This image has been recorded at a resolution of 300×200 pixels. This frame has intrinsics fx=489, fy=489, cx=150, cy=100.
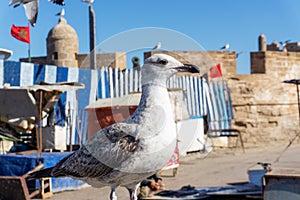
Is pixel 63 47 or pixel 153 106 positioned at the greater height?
pixel 63 47

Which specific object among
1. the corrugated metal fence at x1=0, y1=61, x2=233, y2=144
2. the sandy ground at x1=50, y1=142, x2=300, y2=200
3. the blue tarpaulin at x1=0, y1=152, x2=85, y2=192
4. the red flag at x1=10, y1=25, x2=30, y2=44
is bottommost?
the sandy ground at x1=50, y1=142, x2=300, y2=200

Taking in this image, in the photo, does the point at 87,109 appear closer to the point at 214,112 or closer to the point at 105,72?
the point at 105,72

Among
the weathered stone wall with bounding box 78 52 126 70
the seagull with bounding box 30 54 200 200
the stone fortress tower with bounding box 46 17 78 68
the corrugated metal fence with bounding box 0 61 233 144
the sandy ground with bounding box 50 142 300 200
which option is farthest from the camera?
the stone fortress tower with bounding box 46 17 78 68

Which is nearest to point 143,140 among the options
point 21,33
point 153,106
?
point 153,106

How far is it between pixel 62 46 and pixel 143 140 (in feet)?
49.6

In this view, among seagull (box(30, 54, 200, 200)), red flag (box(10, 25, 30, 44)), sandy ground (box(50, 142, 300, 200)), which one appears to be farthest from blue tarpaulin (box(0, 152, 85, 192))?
seagull (box(30, 54, 200, 200))

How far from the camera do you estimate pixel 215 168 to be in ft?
37.6

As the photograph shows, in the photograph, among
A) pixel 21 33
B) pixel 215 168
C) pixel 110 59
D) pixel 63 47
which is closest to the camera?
pixel 110 59

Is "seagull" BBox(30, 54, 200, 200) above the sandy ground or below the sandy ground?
above

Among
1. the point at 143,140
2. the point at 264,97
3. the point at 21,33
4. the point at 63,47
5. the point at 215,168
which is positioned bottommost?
the point at 215,168

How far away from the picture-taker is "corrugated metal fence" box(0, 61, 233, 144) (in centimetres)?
1059

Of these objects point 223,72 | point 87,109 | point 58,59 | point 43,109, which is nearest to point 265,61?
point 223,72

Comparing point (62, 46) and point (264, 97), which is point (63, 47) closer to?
point (62, 46)

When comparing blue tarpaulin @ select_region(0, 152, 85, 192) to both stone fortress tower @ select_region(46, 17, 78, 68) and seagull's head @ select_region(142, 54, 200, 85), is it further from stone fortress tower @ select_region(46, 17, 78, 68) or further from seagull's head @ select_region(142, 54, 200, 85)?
stone fortress tower @ select_region(46, 17, 78, 68)
